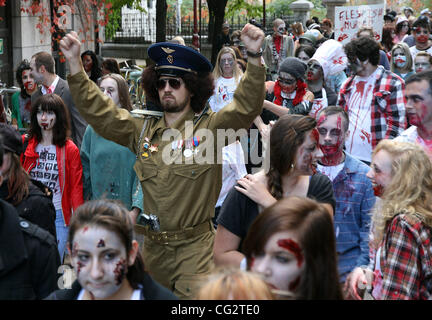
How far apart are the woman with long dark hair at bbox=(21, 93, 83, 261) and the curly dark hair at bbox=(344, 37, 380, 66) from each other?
9.76ft

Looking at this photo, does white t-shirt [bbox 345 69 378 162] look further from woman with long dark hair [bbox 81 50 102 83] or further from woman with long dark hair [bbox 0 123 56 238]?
woman with long dark hair [bbox 81 50 102 83]

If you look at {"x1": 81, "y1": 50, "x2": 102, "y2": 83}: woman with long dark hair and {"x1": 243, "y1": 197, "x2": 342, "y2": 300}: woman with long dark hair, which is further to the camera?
{"x1": 81, "y1": 50, "x2": 102, "y2": 83}: woman with long dark hair

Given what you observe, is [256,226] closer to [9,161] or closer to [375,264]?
[375,264]

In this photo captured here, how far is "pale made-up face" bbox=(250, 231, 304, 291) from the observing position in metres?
2.69

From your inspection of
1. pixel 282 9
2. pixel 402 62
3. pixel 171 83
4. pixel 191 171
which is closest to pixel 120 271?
pixel 191 171

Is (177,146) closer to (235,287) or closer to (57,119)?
(57,119)

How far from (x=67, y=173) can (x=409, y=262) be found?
3.44m

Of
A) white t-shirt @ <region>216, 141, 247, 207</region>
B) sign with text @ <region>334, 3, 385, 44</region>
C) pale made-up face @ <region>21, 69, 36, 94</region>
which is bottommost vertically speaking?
white t-shirt @ <region>216, 141, 247, 207</region>

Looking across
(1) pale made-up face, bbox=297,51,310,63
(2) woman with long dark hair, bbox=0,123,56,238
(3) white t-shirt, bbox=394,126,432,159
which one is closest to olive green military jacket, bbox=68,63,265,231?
(2) woman with long dark hair, bbox=0,123,56,238

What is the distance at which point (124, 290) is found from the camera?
122 inches

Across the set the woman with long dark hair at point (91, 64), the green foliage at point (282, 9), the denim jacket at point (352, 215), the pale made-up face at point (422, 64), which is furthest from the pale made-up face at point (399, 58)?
the green foliage at point (282, 9)

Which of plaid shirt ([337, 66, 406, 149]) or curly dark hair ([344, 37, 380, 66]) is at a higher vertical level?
curly dark hair ([344, 37, 380, 66])

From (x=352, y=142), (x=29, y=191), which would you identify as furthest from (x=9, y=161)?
(x=352, y=142)

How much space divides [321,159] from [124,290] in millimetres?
2277
